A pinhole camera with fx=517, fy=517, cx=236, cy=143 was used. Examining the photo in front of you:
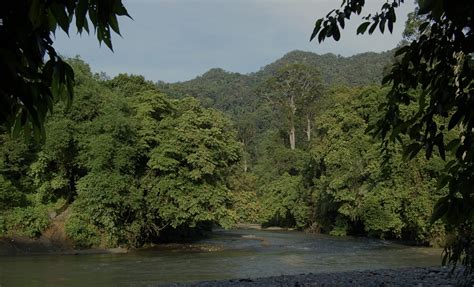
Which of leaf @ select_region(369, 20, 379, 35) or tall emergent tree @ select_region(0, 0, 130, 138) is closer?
tall emergent tree @ select_region(0, 0, 130, 138)

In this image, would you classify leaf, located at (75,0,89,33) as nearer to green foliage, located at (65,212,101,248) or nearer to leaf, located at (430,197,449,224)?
leaf, located at (430,197,449,224)

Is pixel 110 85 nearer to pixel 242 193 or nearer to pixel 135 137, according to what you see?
pixel 135 137

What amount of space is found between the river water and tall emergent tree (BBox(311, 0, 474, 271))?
14933 mm

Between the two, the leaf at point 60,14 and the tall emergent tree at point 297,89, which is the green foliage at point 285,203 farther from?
the leaf at point 60,14

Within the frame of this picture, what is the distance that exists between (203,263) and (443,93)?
67.7 feet

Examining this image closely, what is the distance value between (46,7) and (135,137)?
2788cm

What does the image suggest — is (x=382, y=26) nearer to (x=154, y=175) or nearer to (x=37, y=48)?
(x=37, y=48)

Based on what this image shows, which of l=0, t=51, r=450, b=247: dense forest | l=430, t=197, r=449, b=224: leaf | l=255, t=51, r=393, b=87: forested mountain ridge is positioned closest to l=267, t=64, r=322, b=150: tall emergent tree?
l=0, t=51, r=450, b=247: dense forest

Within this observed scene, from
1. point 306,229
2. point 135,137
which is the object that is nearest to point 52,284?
point 135,137

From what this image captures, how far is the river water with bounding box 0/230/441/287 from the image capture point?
59.1ft

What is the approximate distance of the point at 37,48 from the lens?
1.33 meters

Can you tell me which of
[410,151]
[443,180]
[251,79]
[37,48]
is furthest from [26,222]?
[251,79]

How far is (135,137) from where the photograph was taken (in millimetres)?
28703

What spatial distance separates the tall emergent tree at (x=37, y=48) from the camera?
4.10ft
